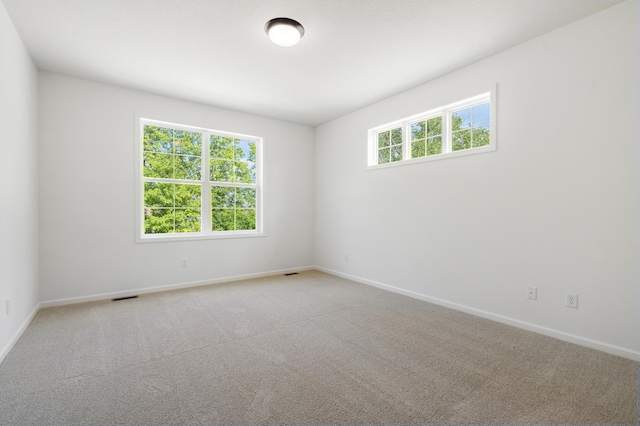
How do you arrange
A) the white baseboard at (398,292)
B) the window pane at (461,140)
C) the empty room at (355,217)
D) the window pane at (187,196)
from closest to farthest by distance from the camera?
the empty room at (355,217) < the white baseboard at (398,292) < the window pane at (461,140) < the window pane at (187,196)

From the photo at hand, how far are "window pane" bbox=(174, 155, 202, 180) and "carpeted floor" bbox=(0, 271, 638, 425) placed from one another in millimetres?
1966

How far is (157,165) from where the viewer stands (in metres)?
4.11

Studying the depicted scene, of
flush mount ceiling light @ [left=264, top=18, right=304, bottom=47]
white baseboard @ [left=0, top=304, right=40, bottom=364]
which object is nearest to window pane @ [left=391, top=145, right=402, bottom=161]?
flush mount ceiling light @ [left=264, top=18, right=304, bottom=47]

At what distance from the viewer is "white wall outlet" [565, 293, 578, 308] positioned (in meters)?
2.48

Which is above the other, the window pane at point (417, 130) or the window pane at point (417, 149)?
Answer: the window pane at point (417, 130)

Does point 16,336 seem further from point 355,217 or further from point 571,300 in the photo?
point 571,300

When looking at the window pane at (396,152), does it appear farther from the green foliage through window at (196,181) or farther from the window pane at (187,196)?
the window pane at (187,196)

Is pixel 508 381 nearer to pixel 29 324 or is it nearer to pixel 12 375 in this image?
pixel 12 375

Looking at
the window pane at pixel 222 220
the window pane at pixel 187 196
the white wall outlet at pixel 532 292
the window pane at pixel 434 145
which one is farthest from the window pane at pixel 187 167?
the white wall outlet at pixel 532 292

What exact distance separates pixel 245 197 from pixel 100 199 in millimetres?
1938

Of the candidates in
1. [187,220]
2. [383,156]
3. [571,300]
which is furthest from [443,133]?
[187,220]

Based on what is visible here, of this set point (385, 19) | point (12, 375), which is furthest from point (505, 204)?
point (12, 375)

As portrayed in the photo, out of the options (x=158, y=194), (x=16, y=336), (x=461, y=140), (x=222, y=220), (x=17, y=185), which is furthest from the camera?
(x=222, y=220)

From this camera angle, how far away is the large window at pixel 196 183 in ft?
13.3
